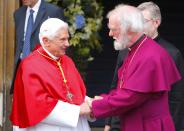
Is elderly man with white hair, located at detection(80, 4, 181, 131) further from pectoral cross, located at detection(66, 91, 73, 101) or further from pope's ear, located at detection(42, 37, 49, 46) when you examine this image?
pope's ear, located at detection(42, 37, 49, 46)

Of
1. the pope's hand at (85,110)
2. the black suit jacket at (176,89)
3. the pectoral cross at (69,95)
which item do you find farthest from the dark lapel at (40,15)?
the pope's hand at (85,110)

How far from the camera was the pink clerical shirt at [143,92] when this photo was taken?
4.69 meters

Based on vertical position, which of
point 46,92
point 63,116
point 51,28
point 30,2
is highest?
point 51,28

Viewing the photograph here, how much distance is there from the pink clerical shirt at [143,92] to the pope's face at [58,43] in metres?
0.48

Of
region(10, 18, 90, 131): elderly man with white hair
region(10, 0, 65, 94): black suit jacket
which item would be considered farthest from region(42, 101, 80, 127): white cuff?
region(10, 0, 65, 94): black suit jacket

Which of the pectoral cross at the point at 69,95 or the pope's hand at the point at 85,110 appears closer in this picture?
the pope's hand at the point at 85,110

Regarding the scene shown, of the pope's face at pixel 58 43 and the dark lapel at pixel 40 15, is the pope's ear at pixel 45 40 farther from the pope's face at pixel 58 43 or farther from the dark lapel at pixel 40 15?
the dark lapel at pixel 40 15

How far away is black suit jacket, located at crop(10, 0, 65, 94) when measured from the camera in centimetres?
652

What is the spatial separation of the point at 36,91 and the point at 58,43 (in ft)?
1.32

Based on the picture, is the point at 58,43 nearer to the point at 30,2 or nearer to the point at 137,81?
the point at 137,81

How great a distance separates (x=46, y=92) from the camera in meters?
4.86

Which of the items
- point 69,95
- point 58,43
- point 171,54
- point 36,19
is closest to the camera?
point 58,43

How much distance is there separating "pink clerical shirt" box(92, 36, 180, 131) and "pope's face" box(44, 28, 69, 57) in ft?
1.56

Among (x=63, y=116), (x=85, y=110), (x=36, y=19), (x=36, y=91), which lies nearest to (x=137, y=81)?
(x=85, y=110)
